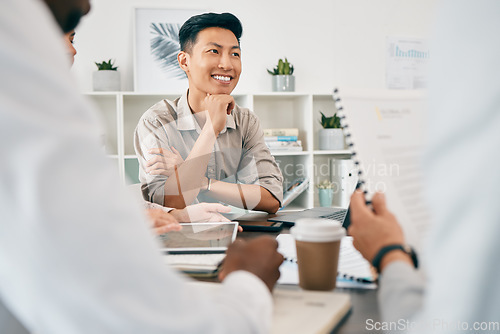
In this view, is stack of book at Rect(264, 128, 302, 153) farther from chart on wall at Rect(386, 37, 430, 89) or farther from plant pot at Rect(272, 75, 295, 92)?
chart on wall at Rect(386, 37, 430, 89)

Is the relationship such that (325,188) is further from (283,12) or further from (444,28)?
(444,28)

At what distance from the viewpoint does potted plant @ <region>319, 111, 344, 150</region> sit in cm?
355

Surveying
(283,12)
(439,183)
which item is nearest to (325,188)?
(283,12)

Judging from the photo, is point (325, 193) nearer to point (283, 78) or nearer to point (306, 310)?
point (283, 78)

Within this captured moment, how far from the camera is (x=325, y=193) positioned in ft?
11.7

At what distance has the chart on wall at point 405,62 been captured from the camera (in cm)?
399

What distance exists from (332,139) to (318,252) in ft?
9.46

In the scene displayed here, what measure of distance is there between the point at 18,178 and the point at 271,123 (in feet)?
11.4

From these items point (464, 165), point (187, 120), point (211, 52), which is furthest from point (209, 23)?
point (464, 165)

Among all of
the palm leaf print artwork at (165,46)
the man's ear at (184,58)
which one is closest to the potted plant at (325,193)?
the palm leaf print artwork at (165,46)

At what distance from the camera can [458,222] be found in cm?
44

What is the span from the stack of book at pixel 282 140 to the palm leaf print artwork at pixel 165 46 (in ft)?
3.15

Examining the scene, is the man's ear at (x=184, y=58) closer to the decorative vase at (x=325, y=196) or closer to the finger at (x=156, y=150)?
the finger at (x=156, y=150)

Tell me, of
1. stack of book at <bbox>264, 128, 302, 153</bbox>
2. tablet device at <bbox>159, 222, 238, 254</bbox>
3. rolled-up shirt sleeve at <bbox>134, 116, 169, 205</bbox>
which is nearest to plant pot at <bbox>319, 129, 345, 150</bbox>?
stack of book at <bbox>264, 128, 302, 153</bbox>
